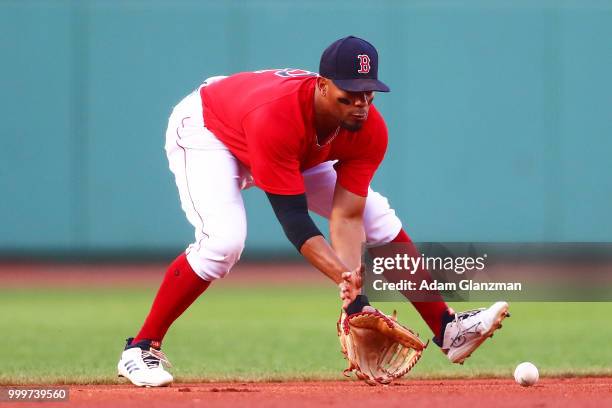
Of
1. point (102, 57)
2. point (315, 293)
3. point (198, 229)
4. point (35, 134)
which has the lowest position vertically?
point (315, 293)

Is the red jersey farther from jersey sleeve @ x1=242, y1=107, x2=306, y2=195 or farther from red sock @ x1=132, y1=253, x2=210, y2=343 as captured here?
red sock @ x1=132, y1=253, x2=210, y2=343

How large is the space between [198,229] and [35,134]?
8892 millimetres

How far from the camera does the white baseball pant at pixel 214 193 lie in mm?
4703

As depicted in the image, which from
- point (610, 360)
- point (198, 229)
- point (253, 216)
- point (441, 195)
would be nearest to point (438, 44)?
point (441, 195)

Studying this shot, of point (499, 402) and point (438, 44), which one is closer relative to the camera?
point (499, 402)

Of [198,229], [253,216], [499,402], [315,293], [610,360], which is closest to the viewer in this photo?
[499,402]

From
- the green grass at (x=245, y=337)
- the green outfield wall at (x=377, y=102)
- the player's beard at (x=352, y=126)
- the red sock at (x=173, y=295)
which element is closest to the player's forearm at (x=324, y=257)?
the player's beard at (x=352, y=126)

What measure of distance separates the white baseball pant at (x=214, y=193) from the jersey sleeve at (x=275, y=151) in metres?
0.28

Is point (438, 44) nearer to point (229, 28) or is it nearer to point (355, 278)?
point (229, 28)

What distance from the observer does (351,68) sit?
14.6 ft

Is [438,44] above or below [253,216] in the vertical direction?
above

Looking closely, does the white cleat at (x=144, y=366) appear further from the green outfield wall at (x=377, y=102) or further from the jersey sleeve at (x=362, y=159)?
the green outfield wall at (x=377, y=102)

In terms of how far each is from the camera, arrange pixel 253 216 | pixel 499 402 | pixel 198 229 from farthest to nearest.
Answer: pixel 253 216 → pixel 198 229 → pixel 499 402

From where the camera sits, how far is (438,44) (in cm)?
1323
